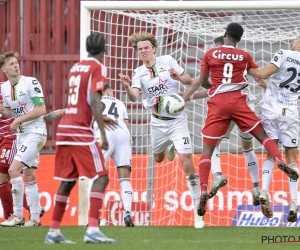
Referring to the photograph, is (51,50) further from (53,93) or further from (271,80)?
(271,80)

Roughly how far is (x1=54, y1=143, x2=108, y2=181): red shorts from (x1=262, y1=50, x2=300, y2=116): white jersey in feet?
10.9

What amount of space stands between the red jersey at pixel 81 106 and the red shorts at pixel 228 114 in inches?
95.7

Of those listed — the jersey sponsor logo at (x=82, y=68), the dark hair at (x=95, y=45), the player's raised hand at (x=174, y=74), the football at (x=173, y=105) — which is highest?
the dark hair at (x=95, y=45)

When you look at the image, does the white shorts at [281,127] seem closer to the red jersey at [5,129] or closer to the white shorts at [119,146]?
the white shorts at [119,146]

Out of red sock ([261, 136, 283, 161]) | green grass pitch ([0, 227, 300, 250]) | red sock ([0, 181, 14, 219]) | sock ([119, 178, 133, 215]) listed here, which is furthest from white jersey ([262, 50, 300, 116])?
red sock ([0, 181, 14, 219])

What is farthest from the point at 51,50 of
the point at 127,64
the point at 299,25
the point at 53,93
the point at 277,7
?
the point at 277,7

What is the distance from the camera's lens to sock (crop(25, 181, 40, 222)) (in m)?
12.4

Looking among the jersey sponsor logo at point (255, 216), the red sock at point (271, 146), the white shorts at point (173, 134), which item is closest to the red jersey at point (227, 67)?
the red sock at point (271, 146)

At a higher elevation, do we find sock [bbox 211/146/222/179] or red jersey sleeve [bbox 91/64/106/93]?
red jersey sleeve [bbox 91/64/106/93]

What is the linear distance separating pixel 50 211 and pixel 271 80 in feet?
15.8

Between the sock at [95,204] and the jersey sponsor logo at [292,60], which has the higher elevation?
the jersey sponsor logo at [292,60]

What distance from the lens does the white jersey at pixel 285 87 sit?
36.7 ft

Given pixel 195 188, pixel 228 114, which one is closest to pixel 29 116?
pixel 195 188

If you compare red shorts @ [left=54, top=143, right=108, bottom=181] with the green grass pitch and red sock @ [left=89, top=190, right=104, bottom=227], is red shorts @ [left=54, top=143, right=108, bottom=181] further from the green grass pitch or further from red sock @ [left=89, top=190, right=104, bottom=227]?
the green grass pitch
